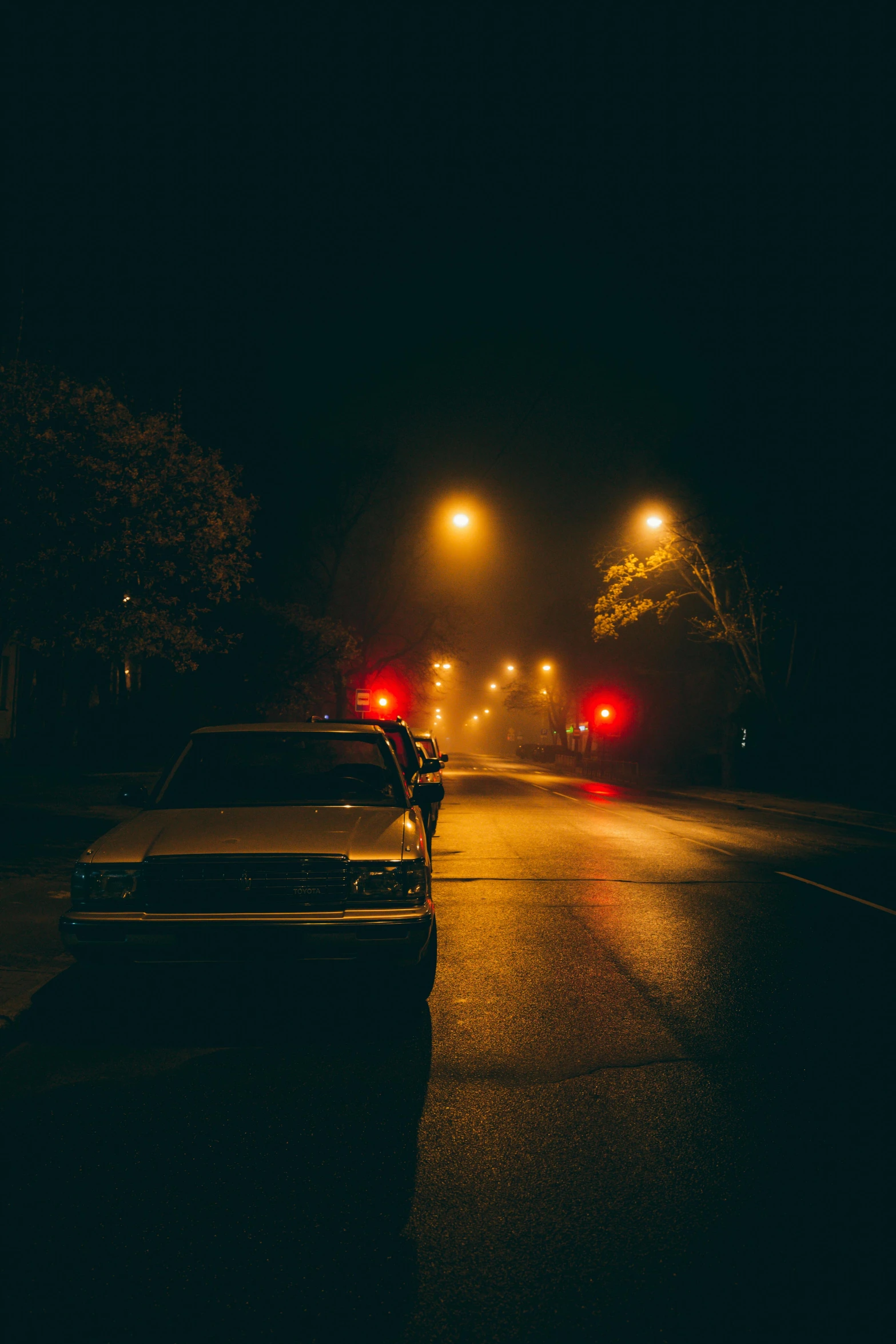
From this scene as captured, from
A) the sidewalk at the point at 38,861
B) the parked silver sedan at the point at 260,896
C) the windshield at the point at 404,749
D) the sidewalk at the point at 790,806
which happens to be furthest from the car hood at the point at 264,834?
the sidewalk at the point at 790,806

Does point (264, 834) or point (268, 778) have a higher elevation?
point (268, 778)

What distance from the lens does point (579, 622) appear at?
60906mm

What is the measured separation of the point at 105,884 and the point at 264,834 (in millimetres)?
881

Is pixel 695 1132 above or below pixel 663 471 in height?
below

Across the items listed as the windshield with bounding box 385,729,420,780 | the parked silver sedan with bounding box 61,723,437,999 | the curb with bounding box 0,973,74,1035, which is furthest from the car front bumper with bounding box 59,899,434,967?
the windshield with bounding box 385,729,420,780

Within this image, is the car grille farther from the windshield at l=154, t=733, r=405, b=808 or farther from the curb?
the curb

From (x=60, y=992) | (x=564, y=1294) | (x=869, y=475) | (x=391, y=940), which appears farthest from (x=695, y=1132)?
(x=869, y=475)

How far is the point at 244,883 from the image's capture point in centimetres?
496

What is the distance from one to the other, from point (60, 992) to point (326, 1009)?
1698 mm

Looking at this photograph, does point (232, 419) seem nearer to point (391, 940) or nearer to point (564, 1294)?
point (391, 940)

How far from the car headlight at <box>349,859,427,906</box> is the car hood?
0.05 m

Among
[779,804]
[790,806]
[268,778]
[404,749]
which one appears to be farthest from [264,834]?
[779,804]

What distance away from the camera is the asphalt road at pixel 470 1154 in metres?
2.77

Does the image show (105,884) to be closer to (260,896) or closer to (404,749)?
(260,896)
